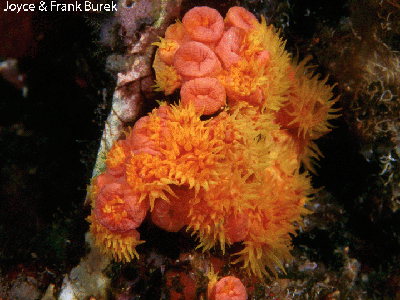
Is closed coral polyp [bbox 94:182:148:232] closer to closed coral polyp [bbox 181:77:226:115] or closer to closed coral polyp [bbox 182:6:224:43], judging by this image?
closed coral polyp [bbox 181:77:226:115]

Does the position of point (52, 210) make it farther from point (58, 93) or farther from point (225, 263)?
point (225, 263)

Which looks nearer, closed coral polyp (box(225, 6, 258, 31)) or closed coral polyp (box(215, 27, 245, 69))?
closed coral polyp (box(215, 27, 245, 69))

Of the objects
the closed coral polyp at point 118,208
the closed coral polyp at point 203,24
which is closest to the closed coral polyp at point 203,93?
the closed coral polyp at point 203,24

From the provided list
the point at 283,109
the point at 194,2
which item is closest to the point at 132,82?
the point at 194,2

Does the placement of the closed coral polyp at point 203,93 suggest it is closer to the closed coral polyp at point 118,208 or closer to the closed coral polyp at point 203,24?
the closed coral polyp at point 203,24

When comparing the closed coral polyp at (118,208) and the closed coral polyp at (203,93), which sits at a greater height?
the closed coral polyp at (203,93)

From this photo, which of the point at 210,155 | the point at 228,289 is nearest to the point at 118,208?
the point at 210,155

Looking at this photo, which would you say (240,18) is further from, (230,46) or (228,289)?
(228,289)

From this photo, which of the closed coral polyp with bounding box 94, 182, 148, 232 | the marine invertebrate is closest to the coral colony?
the closed coral polyp with bounding box 94, 182, 148, 232
